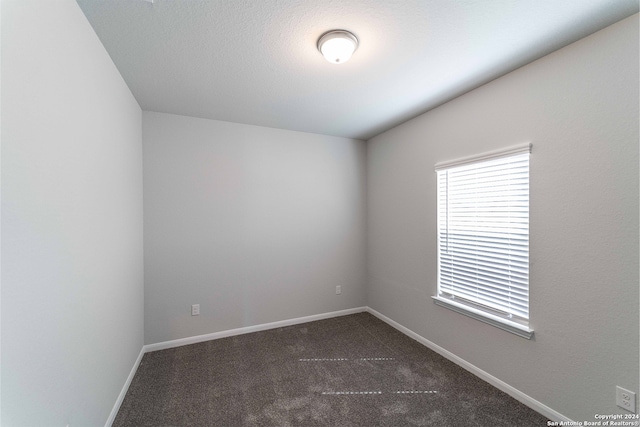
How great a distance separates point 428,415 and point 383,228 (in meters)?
2.08

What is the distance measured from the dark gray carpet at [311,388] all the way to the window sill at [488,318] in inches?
20.2

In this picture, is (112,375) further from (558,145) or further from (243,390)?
(558,145)

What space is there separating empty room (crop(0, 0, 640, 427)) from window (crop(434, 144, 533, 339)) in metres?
0.02

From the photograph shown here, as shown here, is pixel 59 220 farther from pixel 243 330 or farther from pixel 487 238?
pixel 487 238

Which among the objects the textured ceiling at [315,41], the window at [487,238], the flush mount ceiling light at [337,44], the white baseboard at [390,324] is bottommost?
the white baseboard at [390,324]

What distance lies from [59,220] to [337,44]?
175 centimetres

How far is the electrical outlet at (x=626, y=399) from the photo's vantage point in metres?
1.48

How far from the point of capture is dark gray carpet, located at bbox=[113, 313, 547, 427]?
6.09 ft

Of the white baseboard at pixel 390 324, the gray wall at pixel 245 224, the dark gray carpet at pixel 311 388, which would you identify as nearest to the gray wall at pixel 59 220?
the dark gray carpet at pixel 311 388

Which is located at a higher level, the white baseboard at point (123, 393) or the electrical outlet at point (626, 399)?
the electrical outlet at point (626, 399)

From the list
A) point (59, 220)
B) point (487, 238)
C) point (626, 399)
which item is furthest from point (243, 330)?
point (626, 399)

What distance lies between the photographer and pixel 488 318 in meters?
2.20

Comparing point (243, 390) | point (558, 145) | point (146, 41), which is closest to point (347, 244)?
point (243, 390)

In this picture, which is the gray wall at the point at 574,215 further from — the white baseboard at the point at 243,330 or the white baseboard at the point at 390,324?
the white baseboard at the point at 243,330
